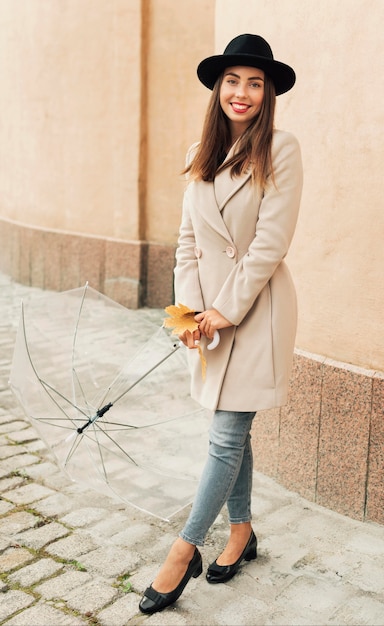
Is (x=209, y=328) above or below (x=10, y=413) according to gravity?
above

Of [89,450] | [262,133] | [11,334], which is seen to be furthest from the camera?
[11,334]

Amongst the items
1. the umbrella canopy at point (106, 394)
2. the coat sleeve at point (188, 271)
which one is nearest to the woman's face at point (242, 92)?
the coat sleeve at point (188, 271)

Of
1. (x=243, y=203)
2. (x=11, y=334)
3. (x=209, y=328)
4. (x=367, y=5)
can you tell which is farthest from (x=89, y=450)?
(x=11, y=334)

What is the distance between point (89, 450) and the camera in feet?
10.7

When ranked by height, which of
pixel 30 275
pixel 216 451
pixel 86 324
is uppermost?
pixel 86 324

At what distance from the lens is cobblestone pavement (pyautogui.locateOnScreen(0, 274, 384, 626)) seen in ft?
9.17

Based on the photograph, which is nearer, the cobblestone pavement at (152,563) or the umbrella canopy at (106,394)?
the cobblestone pavement at (152,563)

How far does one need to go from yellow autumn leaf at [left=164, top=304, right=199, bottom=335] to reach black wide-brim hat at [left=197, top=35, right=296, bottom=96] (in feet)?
2.95

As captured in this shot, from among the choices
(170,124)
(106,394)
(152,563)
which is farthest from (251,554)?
(170,124)

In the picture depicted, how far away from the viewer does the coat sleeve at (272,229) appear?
9.12ft

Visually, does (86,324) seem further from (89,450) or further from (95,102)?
(95,102)

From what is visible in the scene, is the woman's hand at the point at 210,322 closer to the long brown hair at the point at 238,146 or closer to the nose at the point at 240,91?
the long brown hair at the point at 238,146

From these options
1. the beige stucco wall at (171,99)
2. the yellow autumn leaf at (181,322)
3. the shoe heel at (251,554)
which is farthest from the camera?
the beige stucco wall at (171,99)

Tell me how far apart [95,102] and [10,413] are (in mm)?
4410
